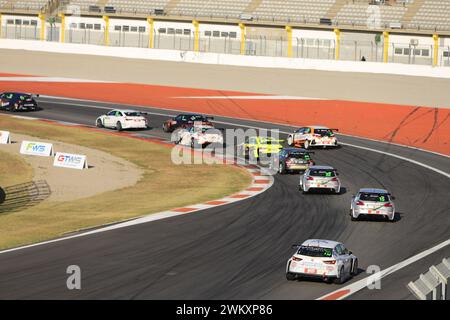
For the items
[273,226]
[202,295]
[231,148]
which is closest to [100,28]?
[231,148]

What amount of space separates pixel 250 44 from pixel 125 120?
685 inches

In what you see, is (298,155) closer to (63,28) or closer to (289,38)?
(289,38)

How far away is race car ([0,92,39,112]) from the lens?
2702 inches

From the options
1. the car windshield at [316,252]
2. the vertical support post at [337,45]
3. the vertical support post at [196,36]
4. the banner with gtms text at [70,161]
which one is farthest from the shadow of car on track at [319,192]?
the vertical support post at [196,36]

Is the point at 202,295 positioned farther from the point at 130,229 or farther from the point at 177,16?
the point at 177,16

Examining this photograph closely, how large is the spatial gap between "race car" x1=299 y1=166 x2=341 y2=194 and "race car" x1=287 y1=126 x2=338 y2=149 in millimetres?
13206

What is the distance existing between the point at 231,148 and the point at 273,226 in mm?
22220

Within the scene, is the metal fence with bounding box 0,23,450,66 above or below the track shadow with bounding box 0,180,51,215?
above

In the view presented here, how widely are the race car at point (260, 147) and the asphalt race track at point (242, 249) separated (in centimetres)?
524

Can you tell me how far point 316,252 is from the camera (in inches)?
1073

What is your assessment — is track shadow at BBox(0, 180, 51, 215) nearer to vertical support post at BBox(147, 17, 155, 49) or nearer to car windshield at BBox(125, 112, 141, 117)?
car windshield at BBox(125, 112, 141, 117)

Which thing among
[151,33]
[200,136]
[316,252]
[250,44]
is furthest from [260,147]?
[151,33]

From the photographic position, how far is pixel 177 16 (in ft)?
267

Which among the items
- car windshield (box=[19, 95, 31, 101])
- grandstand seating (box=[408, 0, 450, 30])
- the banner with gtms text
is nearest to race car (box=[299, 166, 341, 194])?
the banner with gtms text
